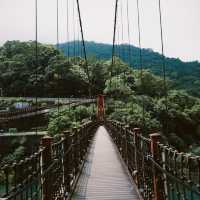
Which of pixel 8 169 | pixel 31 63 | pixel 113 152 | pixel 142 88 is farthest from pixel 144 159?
pixel 31 63

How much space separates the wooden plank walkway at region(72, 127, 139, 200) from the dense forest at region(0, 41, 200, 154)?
77.1ft

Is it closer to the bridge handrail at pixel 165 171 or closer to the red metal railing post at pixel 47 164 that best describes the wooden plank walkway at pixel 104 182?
the bridge handrail at pixel 165 171

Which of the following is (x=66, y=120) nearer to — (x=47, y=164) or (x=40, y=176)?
(x=47, y=164)

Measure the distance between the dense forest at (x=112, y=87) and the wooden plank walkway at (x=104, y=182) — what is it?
925 inches

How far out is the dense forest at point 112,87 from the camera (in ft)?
120

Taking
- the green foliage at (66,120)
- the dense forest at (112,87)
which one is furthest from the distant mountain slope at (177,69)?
the green foliage at (66,120)

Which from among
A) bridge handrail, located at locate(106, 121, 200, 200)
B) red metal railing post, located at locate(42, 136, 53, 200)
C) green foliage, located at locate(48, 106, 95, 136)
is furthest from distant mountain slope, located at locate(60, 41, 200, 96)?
red metal railing post, located at locate(42, 136, 53, 200)

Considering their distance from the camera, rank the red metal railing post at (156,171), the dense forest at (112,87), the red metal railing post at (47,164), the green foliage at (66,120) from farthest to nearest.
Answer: the dense forest at (112,87) < the green foliage at (66,120) < the red metal railing post at (156,171) < the red metal railing post at (47,164)

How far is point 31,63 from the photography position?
5166 centimetres

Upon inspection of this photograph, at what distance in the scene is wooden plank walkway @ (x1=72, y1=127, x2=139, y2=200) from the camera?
4.69 m

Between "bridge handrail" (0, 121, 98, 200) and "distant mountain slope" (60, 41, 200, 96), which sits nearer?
"bridge handrail" (0, 121, 98, 200)

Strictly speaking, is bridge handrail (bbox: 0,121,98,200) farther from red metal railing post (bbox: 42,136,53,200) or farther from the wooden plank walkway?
the wooden plank walkway

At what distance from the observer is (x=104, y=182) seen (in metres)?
5.59

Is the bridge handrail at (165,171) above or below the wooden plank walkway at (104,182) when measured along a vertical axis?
above
